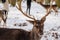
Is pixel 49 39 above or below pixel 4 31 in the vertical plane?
below

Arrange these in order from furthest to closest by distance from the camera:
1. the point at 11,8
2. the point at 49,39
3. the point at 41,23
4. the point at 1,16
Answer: the point at 11,8 < the point at 1,16 < the point at 49,39 < the point at 41,23

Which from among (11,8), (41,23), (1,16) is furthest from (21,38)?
(11,8)

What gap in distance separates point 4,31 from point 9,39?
0.70 ft

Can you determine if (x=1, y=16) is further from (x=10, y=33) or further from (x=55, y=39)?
(x=10, y=33)

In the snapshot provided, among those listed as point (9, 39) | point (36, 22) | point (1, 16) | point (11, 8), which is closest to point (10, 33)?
point (9, 39)

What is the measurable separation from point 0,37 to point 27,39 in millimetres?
609

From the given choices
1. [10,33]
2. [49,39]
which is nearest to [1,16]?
[49,39]

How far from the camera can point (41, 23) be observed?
617 centimetres

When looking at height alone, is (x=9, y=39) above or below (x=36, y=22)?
below

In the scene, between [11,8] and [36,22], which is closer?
[36,22]

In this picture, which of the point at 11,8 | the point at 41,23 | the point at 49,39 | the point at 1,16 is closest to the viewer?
the point at 41,23

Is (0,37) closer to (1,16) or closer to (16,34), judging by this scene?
(16,34)

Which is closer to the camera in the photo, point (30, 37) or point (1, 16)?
point (30, 37)

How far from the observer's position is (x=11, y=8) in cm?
1673
